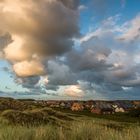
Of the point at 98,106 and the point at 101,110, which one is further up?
the point at 98,106

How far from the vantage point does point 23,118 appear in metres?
Result: 21.9

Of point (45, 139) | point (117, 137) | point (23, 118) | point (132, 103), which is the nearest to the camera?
point (117, 137)

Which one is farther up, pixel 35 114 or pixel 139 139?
pixel 35 114

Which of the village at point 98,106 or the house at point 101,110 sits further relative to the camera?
the village at point 98,106

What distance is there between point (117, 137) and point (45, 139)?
2776mm

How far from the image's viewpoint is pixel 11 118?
22062 mm

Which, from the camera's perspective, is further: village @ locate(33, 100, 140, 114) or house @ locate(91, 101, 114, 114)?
village @ locate(33, 100, 140, 114)

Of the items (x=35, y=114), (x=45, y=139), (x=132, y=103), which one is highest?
(x=132, y=103)

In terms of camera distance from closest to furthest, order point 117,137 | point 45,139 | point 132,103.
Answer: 1. point 117,137
2. point 45,139
3. point 132,103

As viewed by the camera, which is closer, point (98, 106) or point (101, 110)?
point (101, 110)

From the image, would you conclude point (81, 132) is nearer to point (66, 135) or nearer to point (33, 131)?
point (66, 135)

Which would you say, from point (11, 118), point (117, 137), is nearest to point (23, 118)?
point (11, 118)

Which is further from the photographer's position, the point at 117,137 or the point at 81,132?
the point at 81,132

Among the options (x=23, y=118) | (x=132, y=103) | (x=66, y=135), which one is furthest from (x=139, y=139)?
(x=132, y=103)
